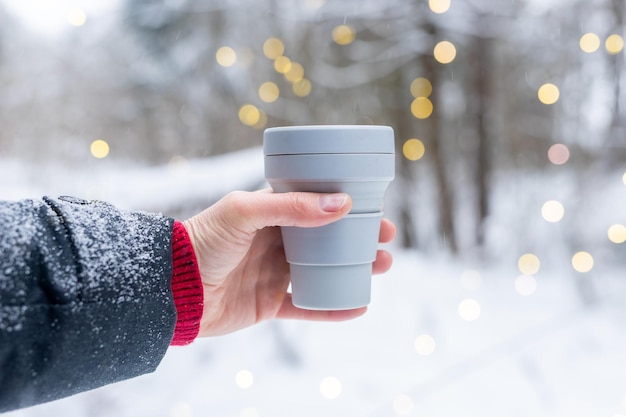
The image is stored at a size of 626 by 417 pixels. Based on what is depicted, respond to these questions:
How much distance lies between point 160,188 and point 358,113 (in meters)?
0.97

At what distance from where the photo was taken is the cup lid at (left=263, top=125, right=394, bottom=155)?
0.61m

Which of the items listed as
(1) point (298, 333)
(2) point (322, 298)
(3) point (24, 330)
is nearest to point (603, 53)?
(1) point (298, 333)

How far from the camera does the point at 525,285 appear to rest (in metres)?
1.82

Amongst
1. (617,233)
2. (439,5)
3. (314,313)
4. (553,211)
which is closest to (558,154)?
(553,211)

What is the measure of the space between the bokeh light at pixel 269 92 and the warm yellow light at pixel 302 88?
0.21ft

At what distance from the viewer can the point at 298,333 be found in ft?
4.96

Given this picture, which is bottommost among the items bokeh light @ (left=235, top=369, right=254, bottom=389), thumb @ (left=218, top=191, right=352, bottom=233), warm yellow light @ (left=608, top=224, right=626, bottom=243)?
bokeh light @ (left=235, top=369, right=254, bottom=389)

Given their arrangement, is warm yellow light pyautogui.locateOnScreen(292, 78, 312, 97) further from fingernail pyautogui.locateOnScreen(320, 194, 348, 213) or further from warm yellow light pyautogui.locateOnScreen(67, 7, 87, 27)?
fingernail pyautogui.locateOnScreen(320, 194, 348, 213)

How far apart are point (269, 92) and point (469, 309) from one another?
40.1 inches

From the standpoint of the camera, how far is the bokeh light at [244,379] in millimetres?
1396

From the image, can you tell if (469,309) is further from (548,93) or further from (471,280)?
(548,93)

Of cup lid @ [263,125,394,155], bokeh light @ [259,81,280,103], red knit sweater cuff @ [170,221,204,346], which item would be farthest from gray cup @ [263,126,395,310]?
bokeh light @ [259,81,280,103]

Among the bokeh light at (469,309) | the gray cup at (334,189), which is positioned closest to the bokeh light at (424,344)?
the bokeh light at (469,309)

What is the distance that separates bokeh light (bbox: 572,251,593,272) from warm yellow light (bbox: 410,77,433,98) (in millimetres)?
776
